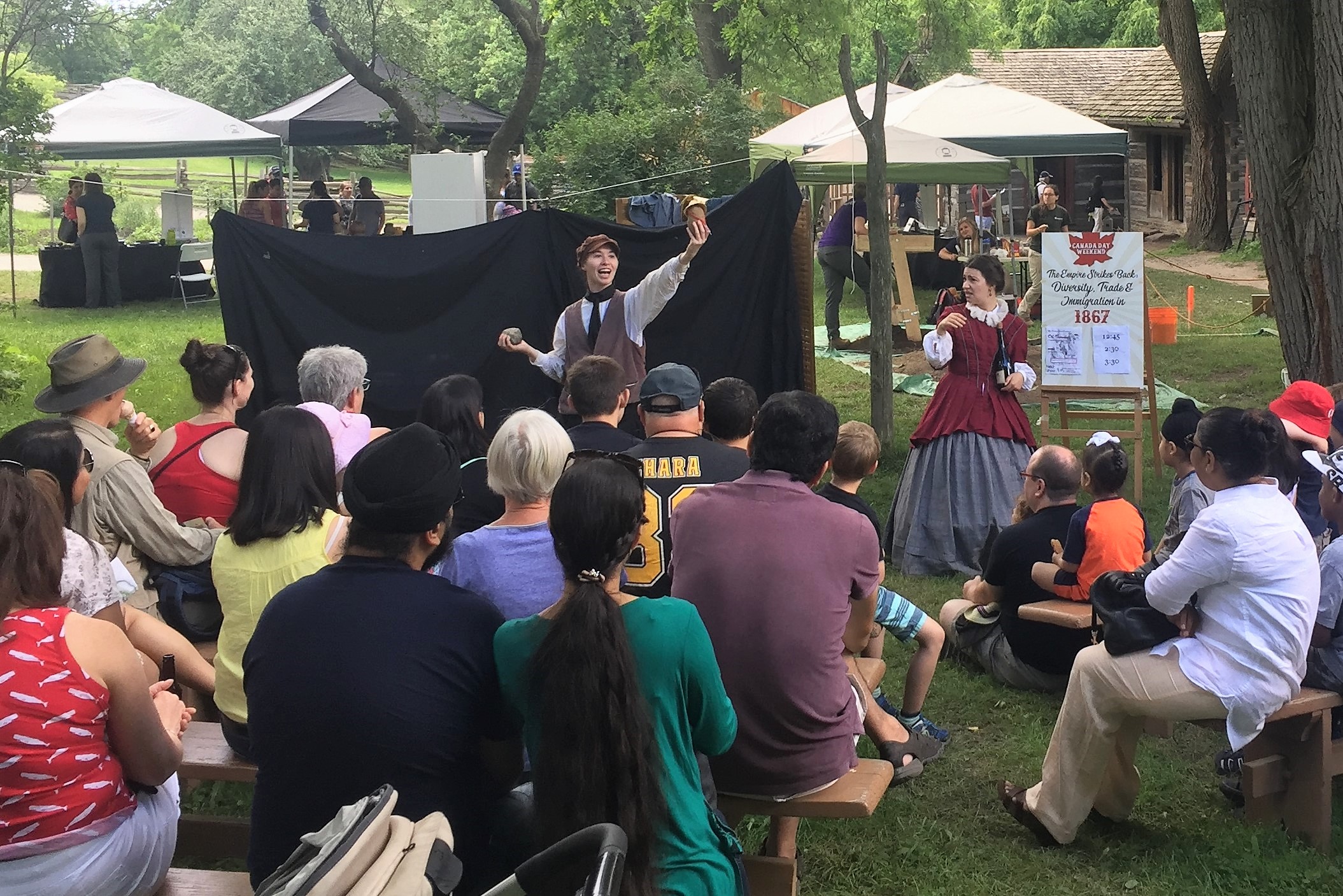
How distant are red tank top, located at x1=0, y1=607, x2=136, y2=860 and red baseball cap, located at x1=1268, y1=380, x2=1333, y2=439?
4185 mm

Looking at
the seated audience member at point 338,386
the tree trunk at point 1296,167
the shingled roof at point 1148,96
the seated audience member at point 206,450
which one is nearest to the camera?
the seated audience member at point 206,450

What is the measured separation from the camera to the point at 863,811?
10.3 ft

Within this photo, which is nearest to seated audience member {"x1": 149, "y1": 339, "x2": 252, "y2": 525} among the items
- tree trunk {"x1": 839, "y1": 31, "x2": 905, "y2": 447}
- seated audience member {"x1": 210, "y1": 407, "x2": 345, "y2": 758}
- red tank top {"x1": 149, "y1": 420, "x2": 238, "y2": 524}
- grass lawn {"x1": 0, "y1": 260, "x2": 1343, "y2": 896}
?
red tank top {"x1": 149, "y1": 420, "x2": 238, "y2": 524}

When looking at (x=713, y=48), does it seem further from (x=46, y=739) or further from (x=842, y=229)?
(x=46, y=739)

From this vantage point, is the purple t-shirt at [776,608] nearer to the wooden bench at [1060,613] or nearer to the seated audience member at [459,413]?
the wooden bench at [1060,613]

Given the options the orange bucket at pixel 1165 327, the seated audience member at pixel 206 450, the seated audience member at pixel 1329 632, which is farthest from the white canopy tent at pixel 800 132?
the seated audience member at pixel 1329 632

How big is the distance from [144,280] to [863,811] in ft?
50.7

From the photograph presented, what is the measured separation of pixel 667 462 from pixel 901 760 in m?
1.17

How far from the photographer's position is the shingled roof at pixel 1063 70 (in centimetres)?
2823

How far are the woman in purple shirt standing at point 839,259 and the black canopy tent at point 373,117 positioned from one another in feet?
23.6

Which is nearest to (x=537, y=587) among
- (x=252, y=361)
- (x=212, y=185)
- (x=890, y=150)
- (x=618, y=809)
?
(x=618, y=809)

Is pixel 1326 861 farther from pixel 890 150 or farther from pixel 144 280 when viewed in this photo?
pixel 144 280

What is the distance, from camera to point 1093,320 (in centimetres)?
769

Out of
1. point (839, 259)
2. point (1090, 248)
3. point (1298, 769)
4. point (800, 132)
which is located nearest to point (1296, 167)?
point (1090, 248)
